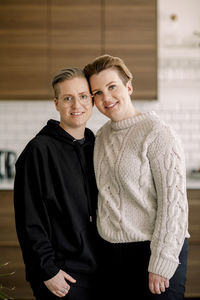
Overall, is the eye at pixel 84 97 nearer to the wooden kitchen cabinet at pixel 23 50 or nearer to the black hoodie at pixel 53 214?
the black hoodie at pixel 53 214

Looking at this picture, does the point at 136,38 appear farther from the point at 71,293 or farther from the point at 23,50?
the point at 71,293

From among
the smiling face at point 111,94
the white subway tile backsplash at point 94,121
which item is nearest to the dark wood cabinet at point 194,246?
the white subway tile backsplash at point 94,121

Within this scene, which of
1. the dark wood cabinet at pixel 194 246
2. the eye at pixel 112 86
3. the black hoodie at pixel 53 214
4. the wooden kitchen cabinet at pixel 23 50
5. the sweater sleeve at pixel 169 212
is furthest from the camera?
the wooden kitchen cabinet at pixel 23 50

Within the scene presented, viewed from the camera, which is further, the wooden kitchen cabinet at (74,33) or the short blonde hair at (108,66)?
the wooden kitchen cabinet at (74,33)

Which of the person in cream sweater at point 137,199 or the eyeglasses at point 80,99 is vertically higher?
the eyeglasses at point 80,99

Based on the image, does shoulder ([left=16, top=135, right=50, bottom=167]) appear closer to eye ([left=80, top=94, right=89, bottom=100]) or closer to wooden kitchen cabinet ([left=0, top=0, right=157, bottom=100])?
eye ([left=80, top=94, right=89, bottom=100])

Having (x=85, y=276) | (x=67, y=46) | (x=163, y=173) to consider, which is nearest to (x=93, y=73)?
(x=163, y=173)

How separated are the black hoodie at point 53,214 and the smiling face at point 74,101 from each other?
14 cm

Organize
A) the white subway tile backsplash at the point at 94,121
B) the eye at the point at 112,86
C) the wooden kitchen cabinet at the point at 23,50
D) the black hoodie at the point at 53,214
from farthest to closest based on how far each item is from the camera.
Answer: the white subway tile backsplash at the point at 94,121, the wooden kitchen cabinet at the point at 23,50, the eye at the point at 112,86, the black hoodie at the point at 53,214

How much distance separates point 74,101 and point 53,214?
53cm

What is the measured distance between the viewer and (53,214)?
1636mm

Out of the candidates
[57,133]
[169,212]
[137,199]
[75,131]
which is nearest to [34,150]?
[57,133]

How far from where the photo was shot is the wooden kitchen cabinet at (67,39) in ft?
11.0

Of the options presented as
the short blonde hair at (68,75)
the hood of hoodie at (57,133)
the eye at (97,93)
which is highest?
the short blonde hair at (68,75)
